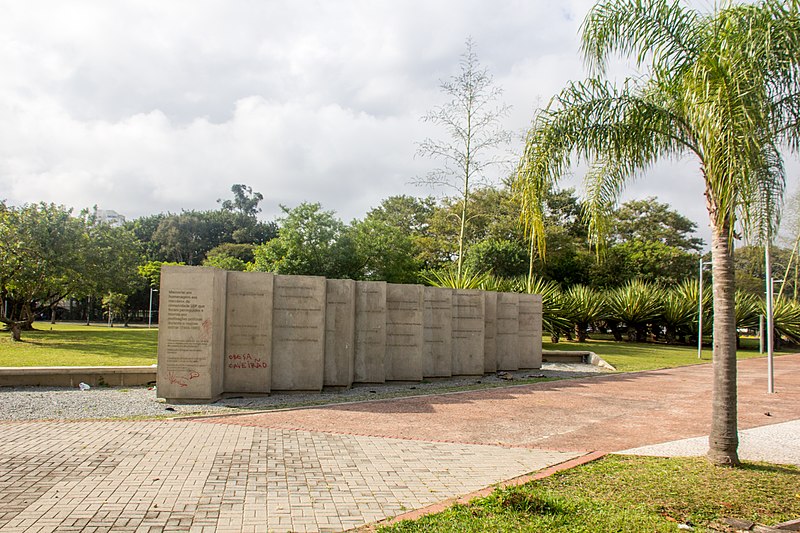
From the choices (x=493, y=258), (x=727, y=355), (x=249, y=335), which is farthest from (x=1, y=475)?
(x=493, y=258)

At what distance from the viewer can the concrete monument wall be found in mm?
10164

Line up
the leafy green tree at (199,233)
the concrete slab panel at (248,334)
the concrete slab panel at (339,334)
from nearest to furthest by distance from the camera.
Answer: the concrete slab panel at (248,334), the concrete slab panel at (339,334), the leafy green tree at (199,233)

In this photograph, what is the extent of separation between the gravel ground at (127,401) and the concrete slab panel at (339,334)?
1.19ft

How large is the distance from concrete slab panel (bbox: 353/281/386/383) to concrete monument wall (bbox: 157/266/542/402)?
2 cm

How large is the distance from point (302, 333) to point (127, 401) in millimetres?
3252

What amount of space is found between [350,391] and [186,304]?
377 cm

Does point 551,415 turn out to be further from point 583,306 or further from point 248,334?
point 583,306

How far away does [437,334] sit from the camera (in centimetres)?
1472

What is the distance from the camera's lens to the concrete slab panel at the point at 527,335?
55.9ft

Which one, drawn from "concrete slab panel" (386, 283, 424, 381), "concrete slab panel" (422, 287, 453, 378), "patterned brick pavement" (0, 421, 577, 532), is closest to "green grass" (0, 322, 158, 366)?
"concrete slab panel" (386, 283, 424, 381)

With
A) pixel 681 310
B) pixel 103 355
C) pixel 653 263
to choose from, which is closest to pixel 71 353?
pixel 103 355

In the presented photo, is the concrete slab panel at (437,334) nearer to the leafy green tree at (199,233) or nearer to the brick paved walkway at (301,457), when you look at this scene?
the brick paved walkway at (301,457)

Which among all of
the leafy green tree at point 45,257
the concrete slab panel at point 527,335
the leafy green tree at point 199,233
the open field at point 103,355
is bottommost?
the open field at point 103,355

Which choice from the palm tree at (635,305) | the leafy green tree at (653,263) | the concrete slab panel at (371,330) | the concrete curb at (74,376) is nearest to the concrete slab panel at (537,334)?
the concrete slab panel at (371,330)
